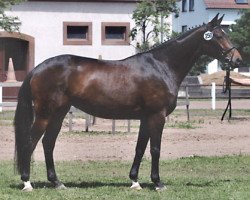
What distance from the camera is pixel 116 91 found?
903 cm

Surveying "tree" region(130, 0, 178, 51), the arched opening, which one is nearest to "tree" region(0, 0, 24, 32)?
the arched opening

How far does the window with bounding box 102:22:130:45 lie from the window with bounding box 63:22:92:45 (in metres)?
0.76

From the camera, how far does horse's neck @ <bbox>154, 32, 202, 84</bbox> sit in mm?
9312

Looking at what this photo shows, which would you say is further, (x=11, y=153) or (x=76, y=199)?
(x=11, y=153)

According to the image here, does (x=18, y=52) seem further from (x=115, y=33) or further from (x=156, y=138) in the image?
(x=156, y=138)

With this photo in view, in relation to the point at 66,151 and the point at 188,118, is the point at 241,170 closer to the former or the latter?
the point at 66,151

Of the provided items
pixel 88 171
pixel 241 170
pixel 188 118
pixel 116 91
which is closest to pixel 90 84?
pixel 116 91

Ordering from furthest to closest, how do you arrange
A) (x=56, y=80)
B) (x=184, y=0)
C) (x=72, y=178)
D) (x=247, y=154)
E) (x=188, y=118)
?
(x=184, y=0), (x=188, y=118), (x=247, y=154), (x=72, y=178), (x=56, y=80)

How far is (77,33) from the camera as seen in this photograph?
36.9 meters

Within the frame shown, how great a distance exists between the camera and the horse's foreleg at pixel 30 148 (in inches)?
354

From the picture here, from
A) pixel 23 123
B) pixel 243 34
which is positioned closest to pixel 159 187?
pixel 23 123

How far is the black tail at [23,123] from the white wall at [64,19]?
26717 mm

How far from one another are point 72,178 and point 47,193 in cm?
151

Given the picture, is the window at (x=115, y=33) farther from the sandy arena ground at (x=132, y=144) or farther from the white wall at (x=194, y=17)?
the white wall at (x=194, y=17)
